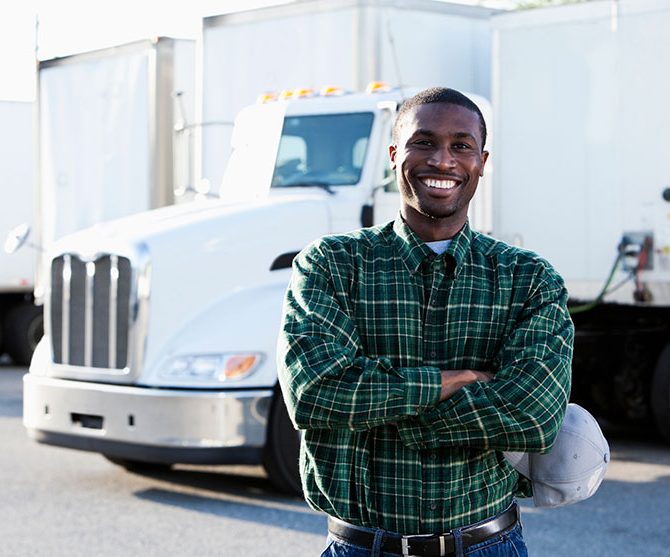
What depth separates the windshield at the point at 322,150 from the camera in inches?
356

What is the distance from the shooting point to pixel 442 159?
120 inches

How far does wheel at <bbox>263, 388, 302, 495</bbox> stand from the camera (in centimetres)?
815

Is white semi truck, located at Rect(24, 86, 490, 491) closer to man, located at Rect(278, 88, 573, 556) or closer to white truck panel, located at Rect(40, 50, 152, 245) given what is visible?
white truck panel, located at Rect(40, 50, 152, 245)

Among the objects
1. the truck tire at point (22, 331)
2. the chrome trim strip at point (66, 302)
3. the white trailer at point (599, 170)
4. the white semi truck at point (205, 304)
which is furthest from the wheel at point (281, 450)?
the truck tire at point (22, 331)

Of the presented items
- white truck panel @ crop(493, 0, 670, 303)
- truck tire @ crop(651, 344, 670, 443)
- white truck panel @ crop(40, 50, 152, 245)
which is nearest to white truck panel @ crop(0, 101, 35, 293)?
white truck panel @ crop(40, 50, 152, 245)

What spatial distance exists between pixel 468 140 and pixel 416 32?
7.42 metres

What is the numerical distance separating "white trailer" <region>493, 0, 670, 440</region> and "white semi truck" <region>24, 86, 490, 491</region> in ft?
6.14

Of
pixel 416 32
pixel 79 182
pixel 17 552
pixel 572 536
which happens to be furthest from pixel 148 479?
pixel 79 182

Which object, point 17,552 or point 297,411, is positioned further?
point 17,552

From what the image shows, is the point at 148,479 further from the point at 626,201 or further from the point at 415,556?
the point at 415,556

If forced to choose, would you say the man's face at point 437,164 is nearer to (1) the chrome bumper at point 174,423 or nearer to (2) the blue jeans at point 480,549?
(2) the blue jeans at point 480,549

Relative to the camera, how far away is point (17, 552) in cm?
685

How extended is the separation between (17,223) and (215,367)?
11.4m

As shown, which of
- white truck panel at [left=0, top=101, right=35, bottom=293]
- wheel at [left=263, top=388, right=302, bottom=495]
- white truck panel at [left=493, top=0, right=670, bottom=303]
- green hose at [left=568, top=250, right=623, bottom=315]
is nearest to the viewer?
wheel at [left=263, top=388, right=302, bottom=495]
